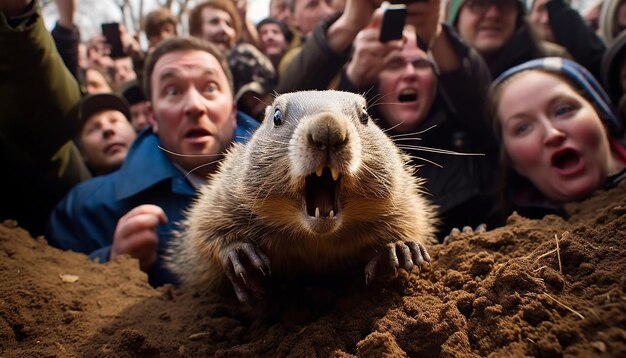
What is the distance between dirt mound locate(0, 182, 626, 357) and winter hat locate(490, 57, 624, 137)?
1.45 metres

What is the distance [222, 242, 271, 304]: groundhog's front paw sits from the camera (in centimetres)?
215

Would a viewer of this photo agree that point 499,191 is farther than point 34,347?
Yes

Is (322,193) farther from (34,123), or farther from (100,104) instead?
(100,104)

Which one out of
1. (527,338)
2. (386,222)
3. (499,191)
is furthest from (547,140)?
(527,338)

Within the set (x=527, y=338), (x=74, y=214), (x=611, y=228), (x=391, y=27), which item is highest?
(x=391, y=27)

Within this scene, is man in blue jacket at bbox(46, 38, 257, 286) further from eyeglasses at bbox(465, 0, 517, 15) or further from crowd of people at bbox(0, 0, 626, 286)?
eyeglasses at bbox(465, 0, 517, 15)

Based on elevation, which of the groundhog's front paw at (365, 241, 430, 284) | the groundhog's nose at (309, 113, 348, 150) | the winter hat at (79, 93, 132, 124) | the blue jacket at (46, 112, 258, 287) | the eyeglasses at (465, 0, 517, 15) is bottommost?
the blue jacket at (46, 112, 258, 287)

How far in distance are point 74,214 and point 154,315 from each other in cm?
219

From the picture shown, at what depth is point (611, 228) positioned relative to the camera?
1936 millimetres

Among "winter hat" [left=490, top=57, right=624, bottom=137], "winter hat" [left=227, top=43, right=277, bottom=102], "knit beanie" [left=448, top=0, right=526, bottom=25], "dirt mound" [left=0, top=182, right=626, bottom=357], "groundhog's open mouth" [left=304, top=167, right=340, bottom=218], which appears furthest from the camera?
"winter hat" [left=227, top=43, right=277, bottom=102]

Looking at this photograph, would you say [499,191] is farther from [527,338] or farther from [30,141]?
[30,141]

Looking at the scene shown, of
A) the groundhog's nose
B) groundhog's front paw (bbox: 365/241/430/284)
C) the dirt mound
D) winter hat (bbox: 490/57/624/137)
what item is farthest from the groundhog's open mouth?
winter hat (bbox: 490/57/624/137)

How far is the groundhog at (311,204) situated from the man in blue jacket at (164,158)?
1291mm

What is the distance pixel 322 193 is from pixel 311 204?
0.08 meters
